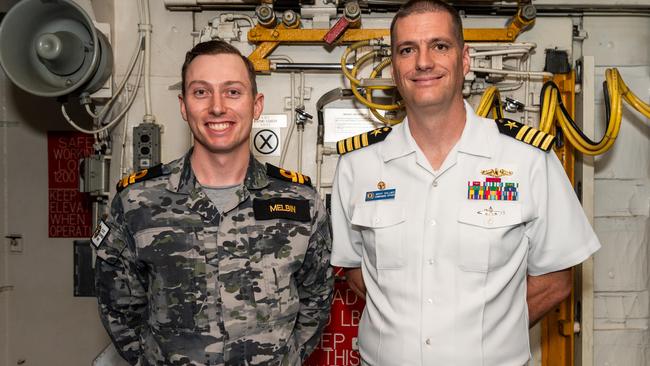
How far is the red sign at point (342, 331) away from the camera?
8.41ft

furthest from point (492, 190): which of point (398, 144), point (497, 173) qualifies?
point (398, 144)

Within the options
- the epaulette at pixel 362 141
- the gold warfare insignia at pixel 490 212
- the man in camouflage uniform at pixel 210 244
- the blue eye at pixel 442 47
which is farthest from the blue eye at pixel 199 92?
the gold warfare insignia at pixel 490 212

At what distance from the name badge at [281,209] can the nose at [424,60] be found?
0.63 meters

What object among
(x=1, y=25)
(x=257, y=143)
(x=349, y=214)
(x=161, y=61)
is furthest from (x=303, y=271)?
(x=1, y=25)

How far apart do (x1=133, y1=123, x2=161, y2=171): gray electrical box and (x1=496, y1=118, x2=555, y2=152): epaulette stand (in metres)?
1.70

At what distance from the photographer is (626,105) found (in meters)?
2.65

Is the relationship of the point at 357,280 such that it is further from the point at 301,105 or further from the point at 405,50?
the point at 301,105

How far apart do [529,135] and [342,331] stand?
1396 mm

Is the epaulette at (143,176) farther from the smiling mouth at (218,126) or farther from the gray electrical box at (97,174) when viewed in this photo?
the gray electrical box at (97,174)

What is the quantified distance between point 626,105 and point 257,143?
1.97 m

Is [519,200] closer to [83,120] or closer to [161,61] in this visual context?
[161,61]

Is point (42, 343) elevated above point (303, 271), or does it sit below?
below

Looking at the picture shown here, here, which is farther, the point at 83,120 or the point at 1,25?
the point at 83,120

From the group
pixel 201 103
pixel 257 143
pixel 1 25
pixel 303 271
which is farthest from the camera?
pixel 257 143
